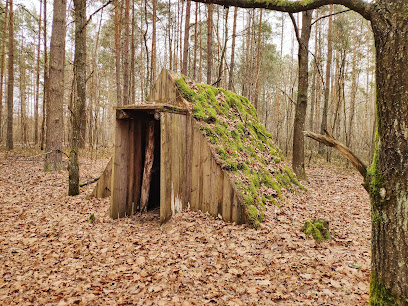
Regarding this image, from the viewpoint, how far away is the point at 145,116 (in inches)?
237

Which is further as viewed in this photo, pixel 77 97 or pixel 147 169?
pixel 77 97

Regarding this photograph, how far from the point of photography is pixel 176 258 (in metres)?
3.73

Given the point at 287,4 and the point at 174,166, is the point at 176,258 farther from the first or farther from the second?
the point at 287,4

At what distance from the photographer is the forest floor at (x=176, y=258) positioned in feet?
9.75

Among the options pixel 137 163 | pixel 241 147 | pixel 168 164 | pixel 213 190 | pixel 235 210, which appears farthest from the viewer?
pixel 241 147

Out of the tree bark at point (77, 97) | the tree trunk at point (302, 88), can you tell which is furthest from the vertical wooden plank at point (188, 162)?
the tree trunk at point (302, 88)

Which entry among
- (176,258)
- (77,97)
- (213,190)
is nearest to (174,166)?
(213,190)

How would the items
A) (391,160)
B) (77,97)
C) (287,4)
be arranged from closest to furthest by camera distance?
(391,160), (287,4), (77,97)

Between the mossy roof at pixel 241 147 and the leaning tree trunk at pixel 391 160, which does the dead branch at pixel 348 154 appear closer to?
the leaning tree trunk at pixel 391 160

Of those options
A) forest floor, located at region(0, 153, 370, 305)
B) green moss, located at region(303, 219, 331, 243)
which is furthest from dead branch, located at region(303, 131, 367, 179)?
green moss, located at region(303, 219, 331, 243)

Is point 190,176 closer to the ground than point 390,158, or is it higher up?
closer to the ground

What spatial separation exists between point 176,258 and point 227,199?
1.58m

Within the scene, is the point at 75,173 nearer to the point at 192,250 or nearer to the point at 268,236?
the point at 192,250

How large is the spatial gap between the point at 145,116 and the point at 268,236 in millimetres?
3882
